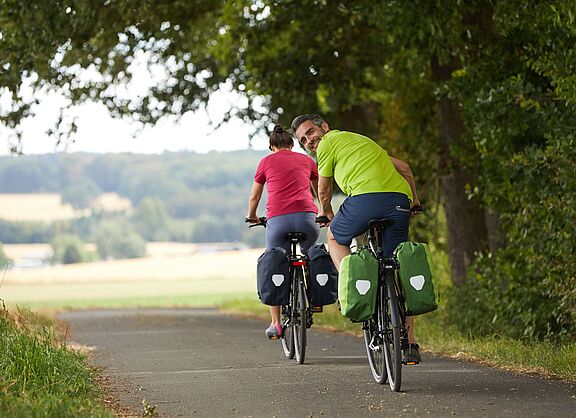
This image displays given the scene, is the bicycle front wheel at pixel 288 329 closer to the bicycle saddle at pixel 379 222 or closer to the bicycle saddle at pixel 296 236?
the bicycle saddle at pixel 296 236

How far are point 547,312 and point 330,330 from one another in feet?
11.3

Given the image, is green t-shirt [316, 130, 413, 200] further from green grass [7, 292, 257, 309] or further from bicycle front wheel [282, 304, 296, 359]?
green grass [7, 292, 257, 309]

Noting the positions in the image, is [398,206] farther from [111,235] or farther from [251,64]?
[111,235]

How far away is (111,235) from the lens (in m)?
96.9

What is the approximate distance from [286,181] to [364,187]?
2.64 meters

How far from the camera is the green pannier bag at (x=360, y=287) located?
28.9 feet

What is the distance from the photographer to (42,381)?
8.59 m

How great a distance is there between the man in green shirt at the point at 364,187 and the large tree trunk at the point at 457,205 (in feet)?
32.9

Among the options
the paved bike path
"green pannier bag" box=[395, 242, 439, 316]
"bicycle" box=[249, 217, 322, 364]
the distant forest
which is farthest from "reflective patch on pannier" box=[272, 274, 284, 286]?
the distant forest

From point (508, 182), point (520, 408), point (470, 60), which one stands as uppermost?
point (470, 60)

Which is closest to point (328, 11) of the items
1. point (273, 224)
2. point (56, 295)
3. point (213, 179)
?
point (273, 224)

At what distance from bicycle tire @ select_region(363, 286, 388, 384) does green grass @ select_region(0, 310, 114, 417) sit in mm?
2034

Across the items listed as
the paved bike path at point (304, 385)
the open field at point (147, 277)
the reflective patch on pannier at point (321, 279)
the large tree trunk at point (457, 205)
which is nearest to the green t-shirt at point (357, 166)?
the paved bike path at point (304, 385)

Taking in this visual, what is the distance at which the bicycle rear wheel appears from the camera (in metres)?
11.6
